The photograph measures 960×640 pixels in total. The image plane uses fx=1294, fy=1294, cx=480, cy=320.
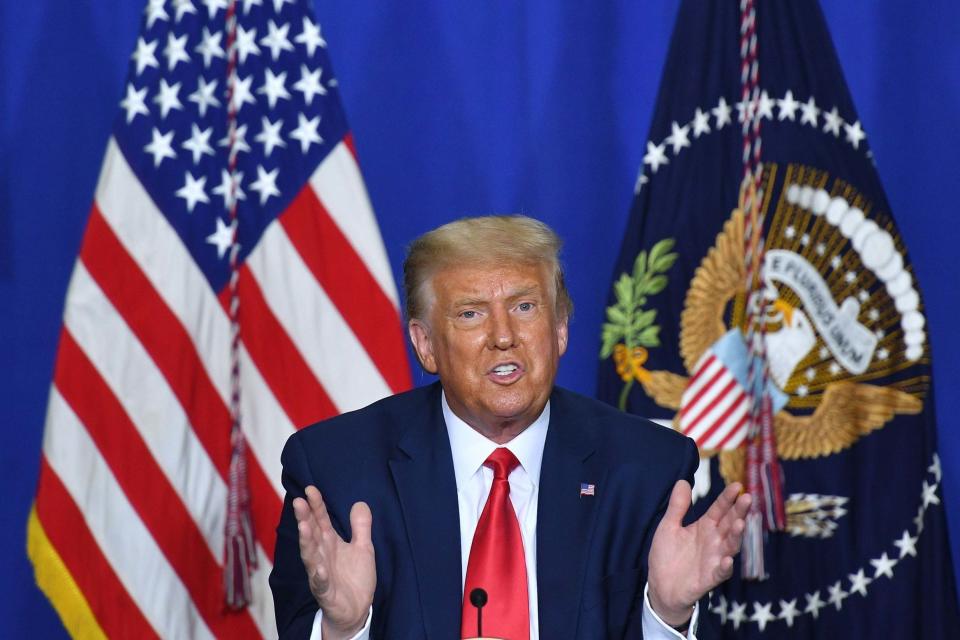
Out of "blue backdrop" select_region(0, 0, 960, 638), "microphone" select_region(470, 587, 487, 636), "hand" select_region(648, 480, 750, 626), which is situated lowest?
"microphone" select_region(470, 587, 487, 636)

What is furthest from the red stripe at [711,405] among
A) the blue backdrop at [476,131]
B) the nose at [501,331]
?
the nose at [501,331]

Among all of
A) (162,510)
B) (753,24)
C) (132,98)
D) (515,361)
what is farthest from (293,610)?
(753,24)

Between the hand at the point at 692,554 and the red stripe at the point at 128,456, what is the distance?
1.75 meters

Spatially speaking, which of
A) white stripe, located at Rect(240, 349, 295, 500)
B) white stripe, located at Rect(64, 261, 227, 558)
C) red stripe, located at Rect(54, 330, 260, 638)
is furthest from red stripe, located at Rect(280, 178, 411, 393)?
red stripe, located at Rect(54, 330, 260, 638)

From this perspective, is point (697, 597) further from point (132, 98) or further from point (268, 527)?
point (132, 98)

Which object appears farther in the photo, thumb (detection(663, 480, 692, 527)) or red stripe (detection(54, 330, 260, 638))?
red stripe (detection(54, 330, 260, 638))

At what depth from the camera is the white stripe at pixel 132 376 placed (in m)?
3.36

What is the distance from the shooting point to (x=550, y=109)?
388 centimetres

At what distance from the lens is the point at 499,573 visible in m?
2.13

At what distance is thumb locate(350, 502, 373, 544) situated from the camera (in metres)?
1.99

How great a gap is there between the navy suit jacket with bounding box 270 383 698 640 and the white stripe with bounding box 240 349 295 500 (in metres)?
1.09

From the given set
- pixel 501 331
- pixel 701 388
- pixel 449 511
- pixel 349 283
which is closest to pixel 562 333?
pixel 501 331

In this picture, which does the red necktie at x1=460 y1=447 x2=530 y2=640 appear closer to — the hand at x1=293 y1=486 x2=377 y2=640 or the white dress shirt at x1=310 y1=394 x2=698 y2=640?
the white dress shirt at x1=310 y1=394 x2=698 y2=640

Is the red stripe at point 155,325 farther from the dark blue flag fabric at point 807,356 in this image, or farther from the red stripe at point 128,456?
the dark blue flag fabric at point 807,356
